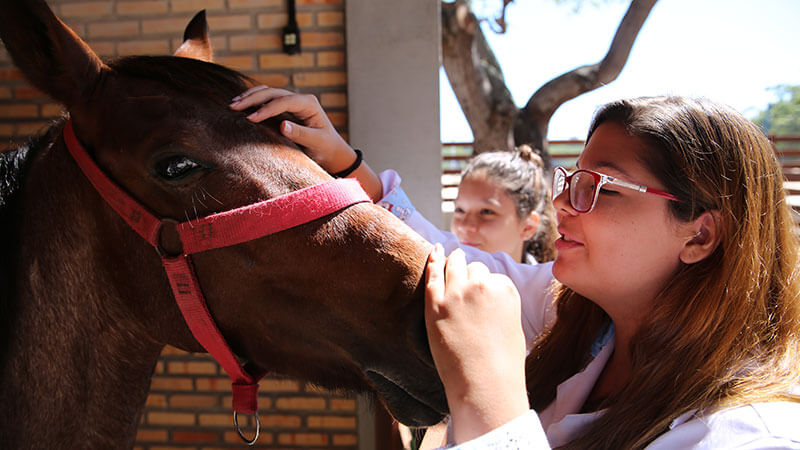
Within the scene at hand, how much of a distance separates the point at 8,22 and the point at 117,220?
47 centimetres

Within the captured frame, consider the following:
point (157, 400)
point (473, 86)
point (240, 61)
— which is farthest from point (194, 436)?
point (473, 86)

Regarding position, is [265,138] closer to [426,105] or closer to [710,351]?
[710,351]

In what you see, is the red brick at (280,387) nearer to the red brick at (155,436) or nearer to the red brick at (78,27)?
the red brick at (155,436)

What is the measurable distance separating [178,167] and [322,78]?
2224 mm

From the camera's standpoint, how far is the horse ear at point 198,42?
5.87 ft

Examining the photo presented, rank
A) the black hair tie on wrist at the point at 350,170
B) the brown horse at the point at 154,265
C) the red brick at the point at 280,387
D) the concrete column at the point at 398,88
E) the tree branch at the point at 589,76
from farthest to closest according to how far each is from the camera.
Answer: the tree branch at the point at 589,76 < the red brick at the point at 280,387 < the concrete column at the point at 398,88 < the black hair tie on wrist at the point at 350,170 < the brown horse at the point at 154,265

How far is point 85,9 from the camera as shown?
11.1ft

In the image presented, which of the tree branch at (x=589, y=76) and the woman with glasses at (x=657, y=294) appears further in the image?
the tree branch at (x=589, y=76)

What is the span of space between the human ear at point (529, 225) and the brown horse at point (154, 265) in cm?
229

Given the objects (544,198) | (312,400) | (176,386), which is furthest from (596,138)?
(176,386)

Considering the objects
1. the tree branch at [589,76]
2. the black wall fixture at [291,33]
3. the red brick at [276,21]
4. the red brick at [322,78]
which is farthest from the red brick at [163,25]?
the tree branch at [589,76]

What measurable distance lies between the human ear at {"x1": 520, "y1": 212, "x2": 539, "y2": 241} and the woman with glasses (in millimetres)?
1829

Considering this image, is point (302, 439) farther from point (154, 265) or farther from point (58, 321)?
point (154, 265)

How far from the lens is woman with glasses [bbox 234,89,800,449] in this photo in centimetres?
99
